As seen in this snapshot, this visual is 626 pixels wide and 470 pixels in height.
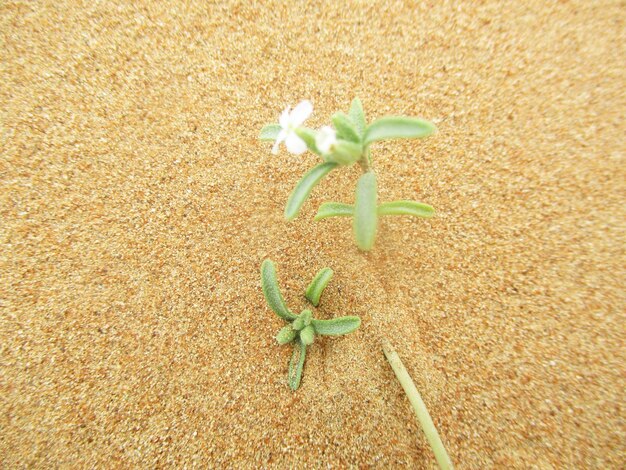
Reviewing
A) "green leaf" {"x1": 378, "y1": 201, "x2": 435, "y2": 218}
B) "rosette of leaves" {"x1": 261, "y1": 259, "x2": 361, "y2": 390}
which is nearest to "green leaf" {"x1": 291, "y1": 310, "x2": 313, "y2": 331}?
"rosette of leaves" {"x1": 261, "y1": 259, "x2": 361, "y2": 390}

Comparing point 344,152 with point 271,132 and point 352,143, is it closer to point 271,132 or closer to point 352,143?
point 352,143

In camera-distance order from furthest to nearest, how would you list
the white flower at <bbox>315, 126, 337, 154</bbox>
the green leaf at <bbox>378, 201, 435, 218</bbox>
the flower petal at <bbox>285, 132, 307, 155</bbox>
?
the green leaf at <bbox>378, 201, 435, 218</bbox>
the flower petal at <bbox>285, 132, 307, 155</bbox>
the white flower at <bbox>315, 126, 337, 154</bbox>

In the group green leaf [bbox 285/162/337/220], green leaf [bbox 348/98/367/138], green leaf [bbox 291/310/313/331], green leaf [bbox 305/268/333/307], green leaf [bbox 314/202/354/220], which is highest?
green leaf [bbox 348/98/367/138]

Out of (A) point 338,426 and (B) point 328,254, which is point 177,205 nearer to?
(B) point 328,254

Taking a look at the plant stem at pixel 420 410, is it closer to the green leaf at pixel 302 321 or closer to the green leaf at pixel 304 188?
the green leaf at pixel 302 321

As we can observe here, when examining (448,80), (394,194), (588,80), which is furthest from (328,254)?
(588,80)

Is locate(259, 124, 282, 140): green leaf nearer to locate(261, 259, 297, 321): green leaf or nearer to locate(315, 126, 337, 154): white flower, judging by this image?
locate(315, 126, 337, 154): white flower

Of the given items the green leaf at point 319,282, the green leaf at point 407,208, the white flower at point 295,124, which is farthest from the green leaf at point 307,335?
the white flower at point 295,124
